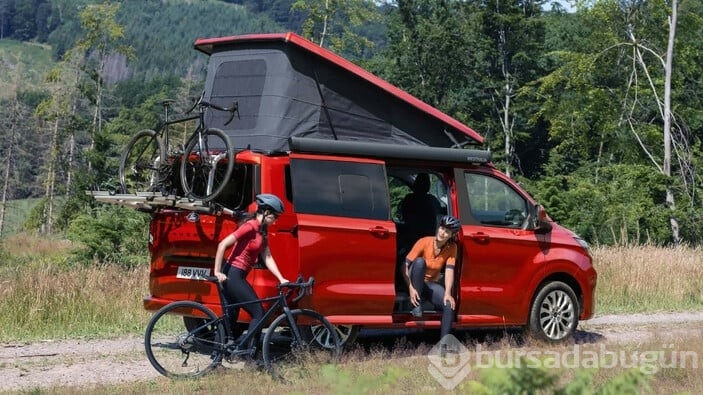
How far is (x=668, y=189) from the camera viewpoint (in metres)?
34.2

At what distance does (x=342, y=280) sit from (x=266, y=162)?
4.61ft

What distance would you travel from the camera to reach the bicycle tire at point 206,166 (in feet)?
31.8

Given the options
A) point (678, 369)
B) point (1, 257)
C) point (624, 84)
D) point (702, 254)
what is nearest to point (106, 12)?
point (1, 257)

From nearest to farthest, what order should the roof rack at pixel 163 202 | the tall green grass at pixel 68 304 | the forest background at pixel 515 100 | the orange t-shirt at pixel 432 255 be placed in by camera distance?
1. the roof rack at pixel 163 202
2. the orange t-shirt at pixel 432 255
3. the tall green grass at pixel 68 304
4. the forest background at pixel 515 100

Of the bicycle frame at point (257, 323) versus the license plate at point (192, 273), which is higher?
the license plate at point (192, 273)

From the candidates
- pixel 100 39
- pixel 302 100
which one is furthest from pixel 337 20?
pixel 302 100

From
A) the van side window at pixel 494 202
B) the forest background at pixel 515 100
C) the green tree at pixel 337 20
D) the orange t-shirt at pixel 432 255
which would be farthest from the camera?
the green tree at pixel 337 20

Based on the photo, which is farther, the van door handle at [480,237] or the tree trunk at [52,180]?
the tree trunk at [52,180]

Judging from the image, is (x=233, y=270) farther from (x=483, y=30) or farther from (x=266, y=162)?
(x=483, y=30)

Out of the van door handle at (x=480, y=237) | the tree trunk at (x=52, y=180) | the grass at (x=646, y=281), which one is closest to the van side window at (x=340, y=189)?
the van door handle at (x=480, y=237)

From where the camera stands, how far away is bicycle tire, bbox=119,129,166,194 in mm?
10586

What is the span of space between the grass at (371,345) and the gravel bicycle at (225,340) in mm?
201

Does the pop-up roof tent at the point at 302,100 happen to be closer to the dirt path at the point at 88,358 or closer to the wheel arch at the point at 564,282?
the wheel arch at the point at 564,282

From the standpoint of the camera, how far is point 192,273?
33.0 ft
